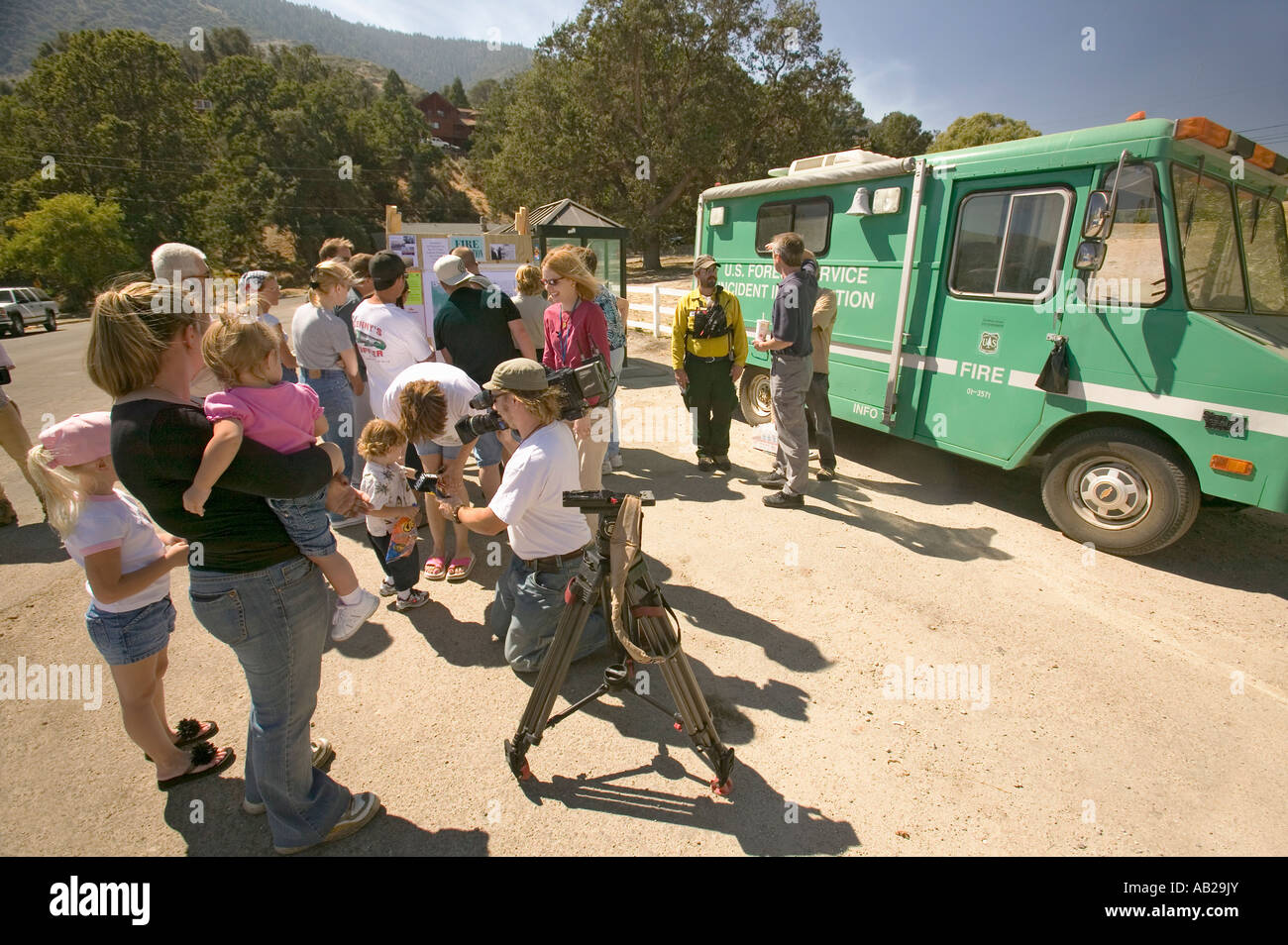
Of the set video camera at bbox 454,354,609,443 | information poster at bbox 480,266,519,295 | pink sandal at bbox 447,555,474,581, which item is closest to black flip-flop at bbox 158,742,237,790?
pink sandal at bbox 447,555,474,581

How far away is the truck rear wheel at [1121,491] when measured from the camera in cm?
420

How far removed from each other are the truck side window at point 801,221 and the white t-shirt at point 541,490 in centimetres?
482

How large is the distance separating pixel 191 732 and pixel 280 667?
134cm

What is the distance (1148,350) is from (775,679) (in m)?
3.44

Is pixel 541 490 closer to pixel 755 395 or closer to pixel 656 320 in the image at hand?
pixel 755 395

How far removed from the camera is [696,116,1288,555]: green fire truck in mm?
3965

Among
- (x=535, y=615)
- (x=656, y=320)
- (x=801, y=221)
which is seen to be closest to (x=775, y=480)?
(x=801, y=221)


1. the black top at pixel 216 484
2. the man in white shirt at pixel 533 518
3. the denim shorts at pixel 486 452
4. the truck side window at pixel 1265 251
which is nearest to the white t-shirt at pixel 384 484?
the man in white shirt at pixel 533 518

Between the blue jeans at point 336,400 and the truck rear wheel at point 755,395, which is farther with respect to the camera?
the truck rear wheel at point 755,395

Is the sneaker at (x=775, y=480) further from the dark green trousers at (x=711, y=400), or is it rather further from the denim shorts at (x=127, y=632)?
the denim shorts at (x=127, y=632)

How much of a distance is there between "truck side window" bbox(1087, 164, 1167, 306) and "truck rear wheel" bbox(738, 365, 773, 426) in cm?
367

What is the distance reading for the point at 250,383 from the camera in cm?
205

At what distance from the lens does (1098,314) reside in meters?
4.38

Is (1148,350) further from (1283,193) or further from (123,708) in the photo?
(123,708)
